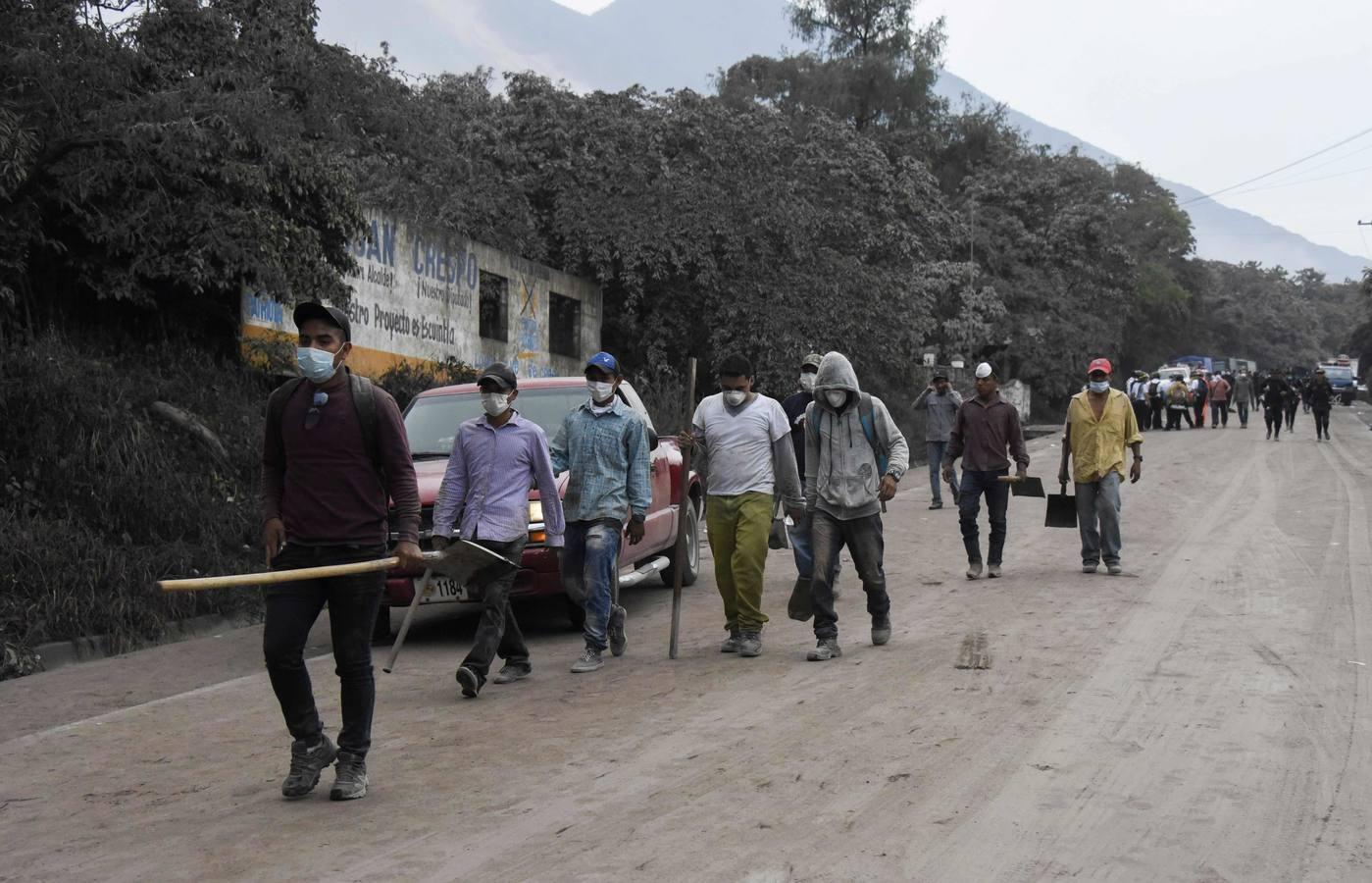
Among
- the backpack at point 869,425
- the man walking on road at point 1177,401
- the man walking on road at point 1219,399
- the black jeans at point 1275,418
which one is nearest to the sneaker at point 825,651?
the backpack at point 869,425

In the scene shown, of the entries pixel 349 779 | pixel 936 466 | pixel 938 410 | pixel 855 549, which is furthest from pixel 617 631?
Result: pixel 936 466

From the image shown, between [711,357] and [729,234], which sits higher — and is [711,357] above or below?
below

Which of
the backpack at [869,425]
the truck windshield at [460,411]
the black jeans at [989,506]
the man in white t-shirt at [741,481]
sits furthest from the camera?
the black jeans at [989,506]

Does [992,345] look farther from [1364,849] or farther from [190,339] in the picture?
[1364,849]

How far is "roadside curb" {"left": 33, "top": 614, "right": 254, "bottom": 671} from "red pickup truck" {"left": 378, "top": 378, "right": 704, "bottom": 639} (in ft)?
5.67

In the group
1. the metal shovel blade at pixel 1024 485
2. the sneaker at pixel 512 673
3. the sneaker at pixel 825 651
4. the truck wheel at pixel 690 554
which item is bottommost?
the sneaker at pixel 512 673

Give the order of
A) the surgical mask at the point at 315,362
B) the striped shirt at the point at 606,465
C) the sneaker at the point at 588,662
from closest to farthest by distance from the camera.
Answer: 1. the surgical mask at the point at 315,362
2. the sneaker at the point at 588,662
3. the striped shirt at the point at 606,465

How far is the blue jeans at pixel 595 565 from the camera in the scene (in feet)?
28.9

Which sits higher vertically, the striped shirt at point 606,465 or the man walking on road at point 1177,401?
the man walking on road at point 1177,401

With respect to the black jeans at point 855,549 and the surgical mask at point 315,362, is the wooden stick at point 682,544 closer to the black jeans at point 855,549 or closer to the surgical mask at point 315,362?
the black jeans at point 855,549

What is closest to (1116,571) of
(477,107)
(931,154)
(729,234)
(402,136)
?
(402,136)

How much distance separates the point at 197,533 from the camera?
12539 millimetres

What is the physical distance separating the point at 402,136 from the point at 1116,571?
565 inches

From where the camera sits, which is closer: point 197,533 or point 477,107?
point 197,533
